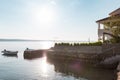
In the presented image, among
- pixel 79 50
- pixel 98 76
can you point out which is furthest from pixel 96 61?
pixel 98 76

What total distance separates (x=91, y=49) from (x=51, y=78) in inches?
611

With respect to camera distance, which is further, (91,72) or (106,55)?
(106,55)

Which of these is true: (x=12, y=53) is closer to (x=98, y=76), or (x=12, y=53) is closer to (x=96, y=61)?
(x=96, y=61)

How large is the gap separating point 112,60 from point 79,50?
10.8m

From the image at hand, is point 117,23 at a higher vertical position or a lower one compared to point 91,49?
higher

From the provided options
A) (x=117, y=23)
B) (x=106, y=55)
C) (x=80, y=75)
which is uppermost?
Answer: (x=117, y=23)

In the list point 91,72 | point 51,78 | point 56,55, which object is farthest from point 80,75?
point 56,55

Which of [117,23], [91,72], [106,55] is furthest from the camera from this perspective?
[117,23]

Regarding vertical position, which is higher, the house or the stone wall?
the house

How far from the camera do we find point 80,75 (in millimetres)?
33219

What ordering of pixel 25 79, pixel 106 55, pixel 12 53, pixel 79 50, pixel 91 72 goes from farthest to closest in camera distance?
pixel 12 53, pixel 79 50, pixel 106 55, pixel 91 72, pixel 25 79

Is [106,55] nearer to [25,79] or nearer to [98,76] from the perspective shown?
[98,76]

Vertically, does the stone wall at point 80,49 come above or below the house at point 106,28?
below

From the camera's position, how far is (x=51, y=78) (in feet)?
99.1
